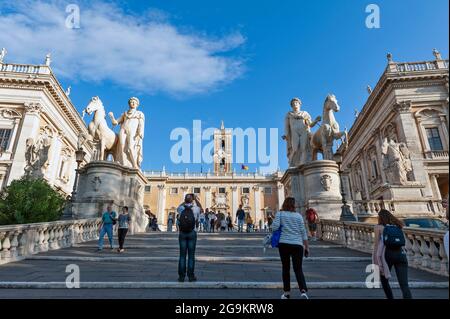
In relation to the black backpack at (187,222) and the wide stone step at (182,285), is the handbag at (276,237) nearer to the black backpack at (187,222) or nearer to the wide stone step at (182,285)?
the wide stone step at (182,285)

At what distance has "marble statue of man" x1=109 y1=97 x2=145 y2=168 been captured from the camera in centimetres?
1513

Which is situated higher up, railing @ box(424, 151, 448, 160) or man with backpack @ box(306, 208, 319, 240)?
railing @ box(424, 151, 448, 160)

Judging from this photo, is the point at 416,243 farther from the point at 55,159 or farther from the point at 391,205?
the point at 55,159

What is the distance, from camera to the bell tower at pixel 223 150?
67875 millimetres

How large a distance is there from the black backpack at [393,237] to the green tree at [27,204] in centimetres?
1384

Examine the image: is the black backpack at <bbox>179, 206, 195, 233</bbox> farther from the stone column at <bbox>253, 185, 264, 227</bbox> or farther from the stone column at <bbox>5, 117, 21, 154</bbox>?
the stone column at <bbox>253, 185, 264, 227</bbox>

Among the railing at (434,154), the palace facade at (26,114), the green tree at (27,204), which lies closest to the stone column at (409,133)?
the railing at (434,154)

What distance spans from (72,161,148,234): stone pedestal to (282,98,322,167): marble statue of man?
877 cm

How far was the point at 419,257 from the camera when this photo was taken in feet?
22.4

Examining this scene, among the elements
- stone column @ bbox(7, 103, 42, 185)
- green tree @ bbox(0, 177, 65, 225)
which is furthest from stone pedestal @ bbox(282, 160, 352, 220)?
stone column @ bbox(7, 103, 42, 185)

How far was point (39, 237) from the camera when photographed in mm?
8828
